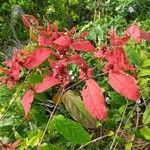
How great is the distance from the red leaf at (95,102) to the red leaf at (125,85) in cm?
6

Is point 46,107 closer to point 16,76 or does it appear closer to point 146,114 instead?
point 16,76

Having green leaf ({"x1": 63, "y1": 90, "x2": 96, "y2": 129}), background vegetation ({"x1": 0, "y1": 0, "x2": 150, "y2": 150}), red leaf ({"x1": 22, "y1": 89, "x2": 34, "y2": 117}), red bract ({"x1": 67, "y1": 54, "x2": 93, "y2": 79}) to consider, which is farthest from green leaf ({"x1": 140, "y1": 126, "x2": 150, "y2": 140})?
red leaf ({"x1": 22, "y1": 89, "x2": 34, "y2": 117})

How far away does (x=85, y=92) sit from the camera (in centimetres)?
139

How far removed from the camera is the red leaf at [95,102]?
A: 1.35 metres

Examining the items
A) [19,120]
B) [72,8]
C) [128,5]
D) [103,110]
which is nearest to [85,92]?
[103,110]

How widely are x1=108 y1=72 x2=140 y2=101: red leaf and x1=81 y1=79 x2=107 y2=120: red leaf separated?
2.3 inches

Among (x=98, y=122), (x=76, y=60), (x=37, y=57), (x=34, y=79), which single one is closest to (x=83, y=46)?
(x=76, y=60)

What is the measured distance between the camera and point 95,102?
53.7 inches

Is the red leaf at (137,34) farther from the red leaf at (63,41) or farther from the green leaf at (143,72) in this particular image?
the red leaf at (63,41)

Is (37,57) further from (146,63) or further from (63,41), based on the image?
(146,63)

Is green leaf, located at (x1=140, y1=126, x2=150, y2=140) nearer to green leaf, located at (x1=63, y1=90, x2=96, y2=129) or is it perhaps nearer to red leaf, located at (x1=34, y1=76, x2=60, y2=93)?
green leaf, located at (x1=63, y1=90, x2=96, y2=129)

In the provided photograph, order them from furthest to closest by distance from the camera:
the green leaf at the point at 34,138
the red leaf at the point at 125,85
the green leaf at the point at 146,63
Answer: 1. the green leaf at the point at 146,63
2. the green leaf at the point at 34,138
3. the red leaf at the point at 125,85

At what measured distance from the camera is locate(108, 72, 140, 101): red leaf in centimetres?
134

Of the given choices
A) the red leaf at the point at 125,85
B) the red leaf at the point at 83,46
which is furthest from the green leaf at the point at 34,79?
the red leaf at the point at 125,85
